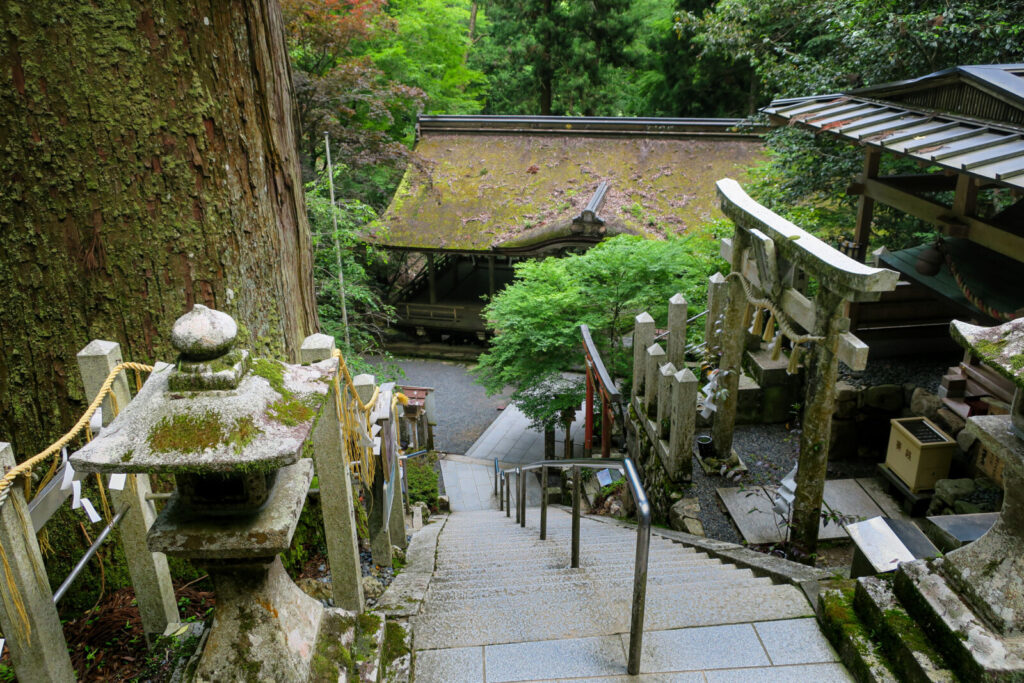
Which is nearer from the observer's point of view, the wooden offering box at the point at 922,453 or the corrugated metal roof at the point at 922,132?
the corrugated metal roof at the point at 922,132

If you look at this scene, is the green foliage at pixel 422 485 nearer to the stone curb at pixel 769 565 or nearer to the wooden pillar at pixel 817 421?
the stone curb at pixel 769 565

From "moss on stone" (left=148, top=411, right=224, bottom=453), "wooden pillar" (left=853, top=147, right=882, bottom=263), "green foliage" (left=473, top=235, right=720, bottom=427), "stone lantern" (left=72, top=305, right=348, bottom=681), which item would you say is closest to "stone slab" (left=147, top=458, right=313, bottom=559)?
"stone lantern" (left=72, top=305, right=348, bottom=681)

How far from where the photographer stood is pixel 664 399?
6602 mm

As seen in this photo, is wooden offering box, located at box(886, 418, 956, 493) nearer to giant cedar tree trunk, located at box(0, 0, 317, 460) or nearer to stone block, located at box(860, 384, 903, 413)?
stone block, located at box(860, 384, 903, 413)

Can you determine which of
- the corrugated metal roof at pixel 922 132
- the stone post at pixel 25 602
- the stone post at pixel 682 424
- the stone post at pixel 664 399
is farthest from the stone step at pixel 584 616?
the stone post at pixel 664 399

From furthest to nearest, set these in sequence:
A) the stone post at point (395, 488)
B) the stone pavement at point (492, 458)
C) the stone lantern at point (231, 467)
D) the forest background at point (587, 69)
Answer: the stone pavement at point (492, 458), the forest background at point (587, 69), the stone post at point (395, 488), the stone lantern at point (231, 467)

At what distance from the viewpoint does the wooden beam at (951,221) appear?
537cm

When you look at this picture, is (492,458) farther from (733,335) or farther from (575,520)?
(575,520)

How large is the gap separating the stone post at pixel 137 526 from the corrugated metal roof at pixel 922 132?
5.06 metres

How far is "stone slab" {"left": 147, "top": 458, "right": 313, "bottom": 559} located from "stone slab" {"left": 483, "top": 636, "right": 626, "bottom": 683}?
3.90ft

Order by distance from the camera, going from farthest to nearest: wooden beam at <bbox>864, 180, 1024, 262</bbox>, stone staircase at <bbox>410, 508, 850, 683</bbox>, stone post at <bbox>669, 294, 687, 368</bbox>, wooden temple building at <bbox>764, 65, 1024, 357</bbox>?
stone post at <bbox>669, 294, 687, 368</bbox>
wooden beam at <bbox>864, 180, 1024, 262</bbox>
wooden temple building at <bbox>764, 65, 1024, 357</bbox>
stone staircase at <bbox>410, 508, 850, 683</bbox>

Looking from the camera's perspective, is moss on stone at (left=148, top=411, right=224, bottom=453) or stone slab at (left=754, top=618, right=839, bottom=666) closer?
moss on stone at (left=148, top=411, right=224, bottom=453)

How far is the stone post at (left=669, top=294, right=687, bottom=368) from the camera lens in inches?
262

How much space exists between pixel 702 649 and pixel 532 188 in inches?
566
